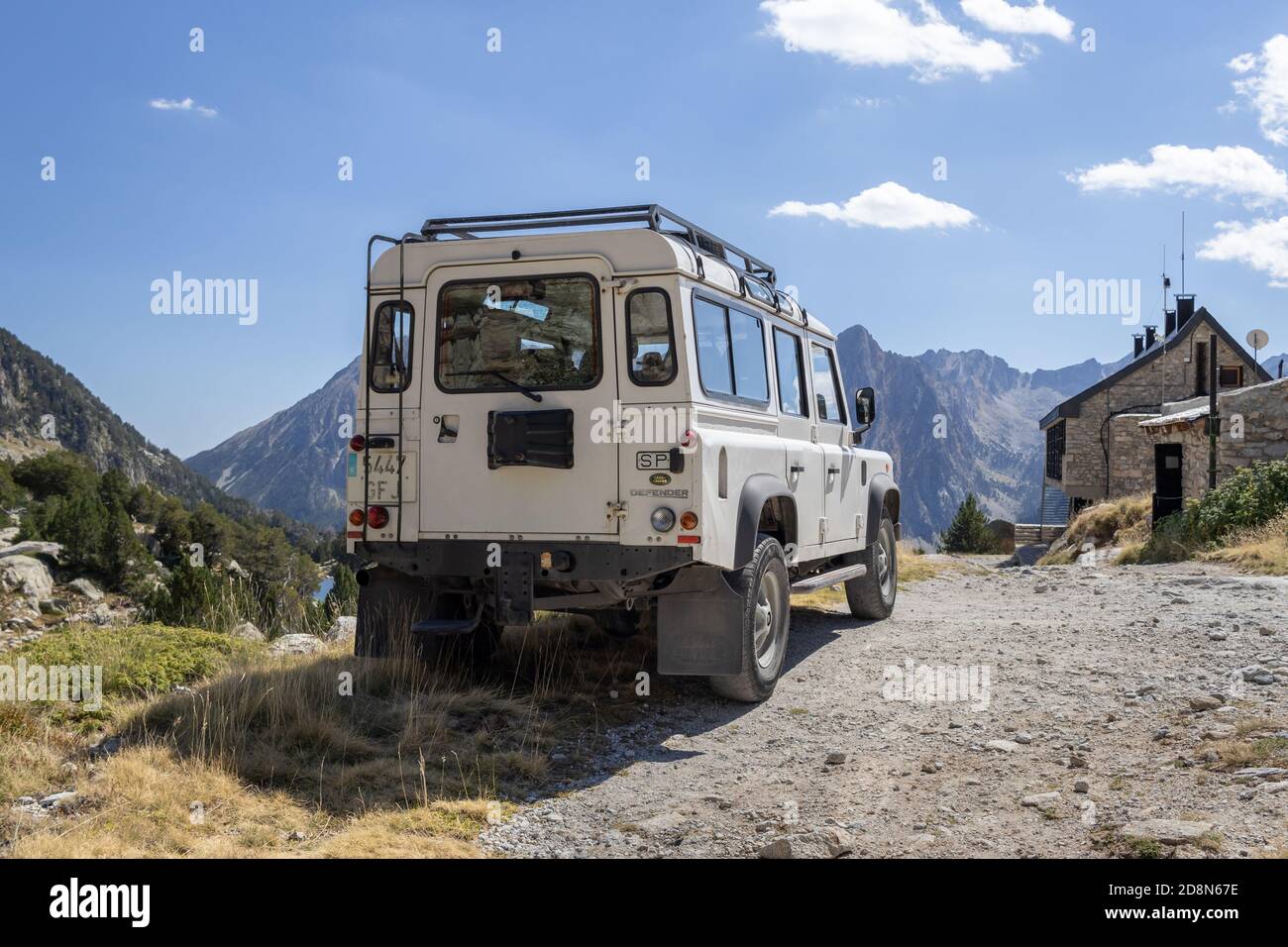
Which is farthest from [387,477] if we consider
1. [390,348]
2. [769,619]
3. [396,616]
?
[769,619]

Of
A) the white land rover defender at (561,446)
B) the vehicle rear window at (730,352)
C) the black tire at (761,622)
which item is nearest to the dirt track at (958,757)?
the black tire at (761,622)

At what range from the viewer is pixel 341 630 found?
9781 mm

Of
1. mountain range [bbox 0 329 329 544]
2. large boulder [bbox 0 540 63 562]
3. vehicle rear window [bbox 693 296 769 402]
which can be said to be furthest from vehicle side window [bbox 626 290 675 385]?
mountain range [bbox 0 329 329 544]

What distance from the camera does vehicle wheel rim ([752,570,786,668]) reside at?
704 centimetres

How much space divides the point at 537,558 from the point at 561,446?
68 centimetres

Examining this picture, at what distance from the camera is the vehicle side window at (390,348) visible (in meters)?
6.62

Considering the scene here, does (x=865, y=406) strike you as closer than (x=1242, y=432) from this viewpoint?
Yes

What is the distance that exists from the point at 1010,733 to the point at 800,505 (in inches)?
96.6

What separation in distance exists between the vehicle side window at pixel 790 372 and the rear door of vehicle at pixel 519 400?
6.58 feet

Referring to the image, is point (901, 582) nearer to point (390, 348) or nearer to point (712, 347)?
point (712, 347)

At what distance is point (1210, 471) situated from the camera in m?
18.4

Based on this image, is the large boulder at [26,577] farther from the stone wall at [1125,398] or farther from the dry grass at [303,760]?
the dry grass at [303,760]
